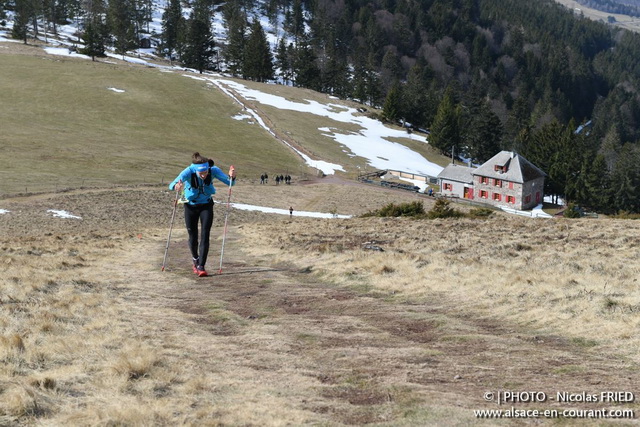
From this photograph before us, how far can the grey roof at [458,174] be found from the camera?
8219 centimetres

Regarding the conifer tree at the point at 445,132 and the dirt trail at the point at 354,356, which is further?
the conifer tree at the point at 445,132

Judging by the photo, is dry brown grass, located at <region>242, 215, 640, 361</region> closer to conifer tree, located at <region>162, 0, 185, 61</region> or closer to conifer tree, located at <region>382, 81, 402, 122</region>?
conifer tree, located at <region>382, 81, 402, 122</region>

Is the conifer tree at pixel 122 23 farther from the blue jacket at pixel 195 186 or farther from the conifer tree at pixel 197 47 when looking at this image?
the blue jacket at pixel 195 186

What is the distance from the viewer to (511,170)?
259ft

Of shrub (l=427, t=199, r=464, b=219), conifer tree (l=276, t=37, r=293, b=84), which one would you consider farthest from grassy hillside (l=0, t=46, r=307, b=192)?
conifer tree (l=276, t=37, r=293, b=84)

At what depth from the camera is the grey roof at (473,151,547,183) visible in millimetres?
78250

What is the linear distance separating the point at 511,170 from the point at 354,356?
75.8 meters

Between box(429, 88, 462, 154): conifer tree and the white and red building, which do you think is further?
box(429, 88, 462, 154): conifer tree

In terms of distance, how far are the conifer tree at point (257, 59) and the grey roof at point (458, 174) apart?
229 ft

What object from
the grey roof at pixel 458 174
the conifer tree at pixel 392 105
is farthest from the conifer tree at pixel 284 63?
the grey roof at pixel 458 174

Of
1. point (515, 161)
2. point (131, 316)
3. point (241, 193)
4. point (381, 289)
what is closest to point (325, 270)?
point (381, 289)

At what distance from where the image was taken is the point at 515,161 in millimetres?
80250

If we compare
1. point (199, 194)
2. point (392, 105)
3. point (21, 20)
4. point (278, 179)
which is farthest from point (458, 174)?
point (21, 20)

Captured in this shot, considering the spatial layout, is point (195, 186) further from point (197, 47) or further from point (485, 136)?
point (197, 47)
